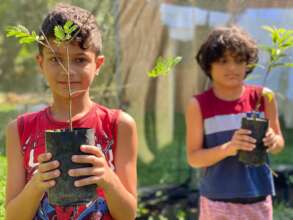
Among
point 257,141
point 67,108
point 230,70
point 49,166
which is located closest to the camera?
point 49,166

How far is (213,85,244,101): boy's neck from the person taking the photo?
10.6 feet

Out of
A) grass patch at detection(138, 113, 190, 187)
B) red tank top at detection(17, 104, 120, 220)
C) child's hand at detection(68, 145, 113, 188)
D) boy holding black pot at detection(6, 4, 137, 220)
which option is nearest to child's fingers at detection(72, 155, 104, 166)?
child's hand at detection(68, 145, 113, 188)

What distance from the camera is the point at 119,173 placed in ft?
7.19

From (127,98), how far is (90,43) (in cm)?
318

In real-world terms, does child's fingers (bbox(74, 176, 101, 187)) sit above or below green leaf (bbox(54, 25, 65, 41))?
below

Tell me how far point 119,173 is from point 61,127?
28 cm

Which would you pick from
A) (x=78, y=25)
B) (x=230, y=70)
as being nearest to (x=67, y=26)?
(x=78, y=25)

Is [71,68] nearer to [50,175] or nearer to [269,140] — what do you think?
[50,175]

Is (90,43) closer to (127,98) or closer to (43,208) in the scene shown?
(43,208)

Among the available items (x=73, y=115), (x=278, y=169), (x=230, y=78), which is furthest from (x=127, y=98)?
(x=73, y=115)

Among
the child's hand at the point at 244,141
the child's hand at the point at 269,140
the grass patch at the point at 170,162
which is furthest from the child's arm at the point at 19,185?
the grass patch at the point at 170,162

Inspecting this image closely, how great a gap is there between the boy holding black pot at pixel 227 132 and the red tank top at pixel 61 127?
0.98 meters

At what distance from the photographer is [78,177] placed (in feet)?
6.13

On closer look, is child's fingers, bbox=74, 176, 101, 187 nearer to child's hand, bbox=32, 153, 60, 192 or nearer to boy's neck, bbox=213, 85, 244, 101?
child's hand, bbox=32, 153, 60, 192
